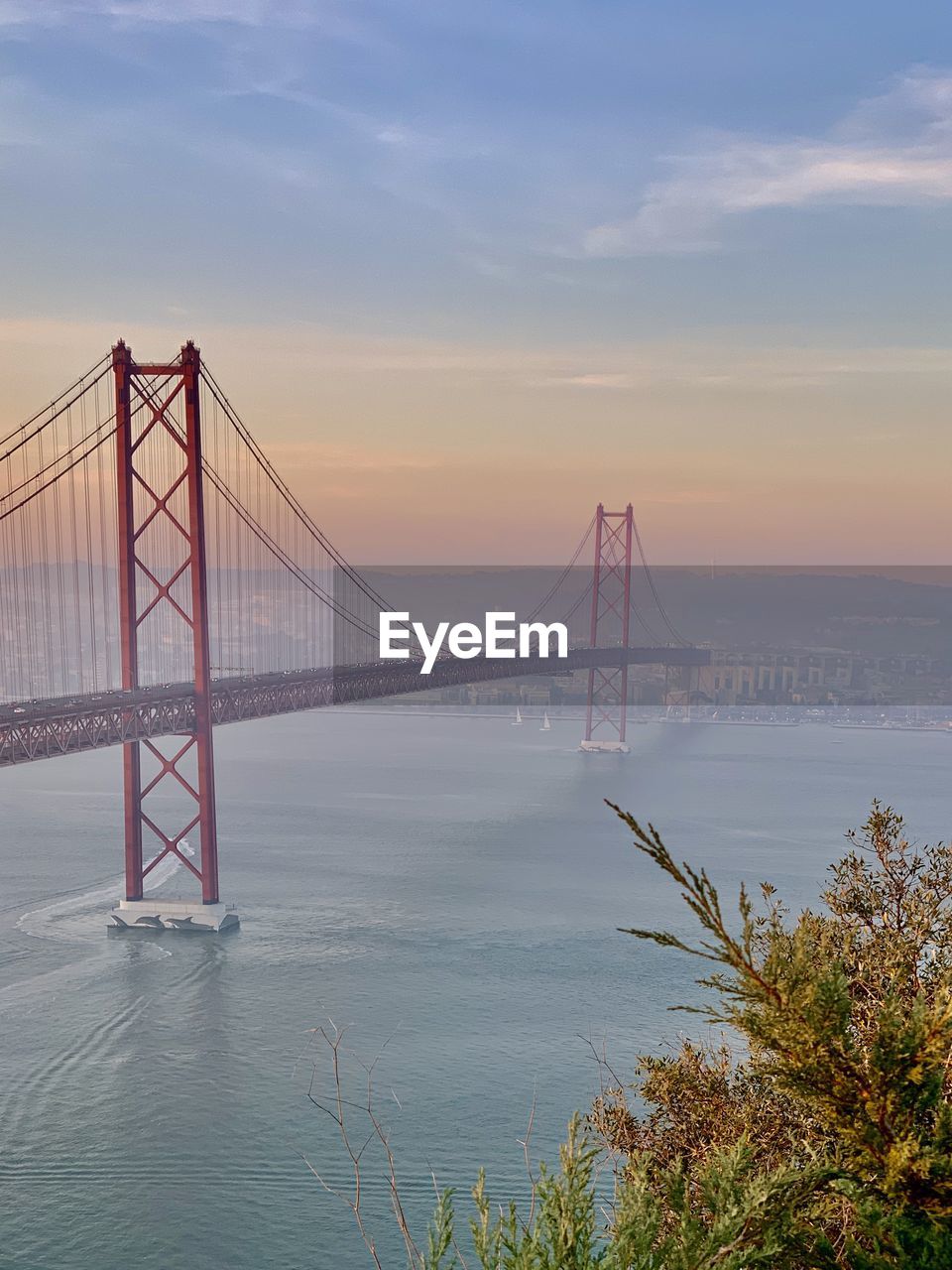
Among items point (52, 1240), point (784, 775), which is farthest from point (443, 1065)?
point (784, 775)

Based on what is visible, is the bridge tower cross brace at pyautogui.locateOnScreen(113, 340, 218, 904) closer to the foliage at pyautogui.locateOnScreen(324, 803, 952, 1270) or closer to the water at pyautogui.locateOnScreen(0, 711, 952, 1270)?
the water at pyautogui.locateOnScreen(0, 711, 952, 1270)

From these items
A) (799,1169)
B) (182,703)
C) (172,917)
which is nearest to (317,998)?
(172,917)

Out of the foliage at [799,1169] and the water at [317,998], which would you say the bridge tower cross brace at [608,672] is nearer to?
the water at [317,998]

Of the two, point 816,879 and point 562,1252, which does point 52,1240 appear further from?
point 816,879

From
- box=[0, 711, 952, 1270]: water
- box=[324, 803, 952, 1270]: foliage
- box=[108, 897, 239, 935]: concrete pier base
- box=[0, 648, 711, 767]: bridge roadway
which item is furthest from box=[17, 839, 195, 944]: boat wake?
box=[324, 803, 952, 1270]: foliage

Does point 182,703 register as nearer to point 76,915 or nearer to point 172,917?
point 172,917
